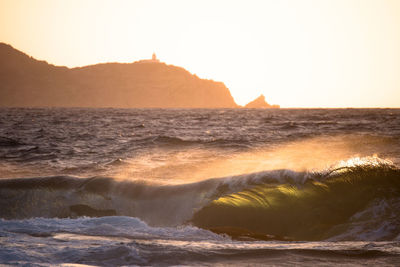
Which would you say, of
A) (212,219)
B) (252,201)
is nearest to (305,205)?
(252,201)

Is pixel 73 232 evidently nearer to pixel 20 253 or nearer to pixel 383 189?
pixel 20 253

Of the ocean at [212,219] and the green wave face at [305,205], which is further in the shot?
the green wave face at [305,205]

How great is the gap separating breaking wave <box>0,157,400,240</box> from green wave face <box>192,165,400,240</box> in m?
0.01

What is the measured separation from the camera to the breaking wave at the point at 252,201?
559 cm

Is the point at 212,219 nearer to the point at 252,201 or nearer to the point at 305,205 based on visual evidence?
the point at 252,201

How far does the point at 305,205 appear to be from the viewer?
6.15 meters

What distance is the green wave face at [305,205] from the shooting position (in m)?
5.61

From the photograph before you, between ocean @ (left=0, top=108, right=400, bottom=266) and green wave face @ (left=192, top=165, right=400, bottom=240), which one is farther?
green wave face @ (left=192, top=165, right=400, bottom=240)

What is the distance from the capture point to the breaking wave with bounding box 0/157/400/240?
5.59 metres

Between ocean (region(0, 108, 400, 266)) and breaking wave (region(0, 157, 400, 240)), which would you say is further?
breaking wave (region(0, 157, 400, 240))

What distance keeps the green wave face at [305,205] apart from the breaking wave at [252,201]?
0.05ft

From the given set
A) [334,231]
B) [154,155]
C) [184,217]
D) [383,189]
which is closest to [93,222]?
[184,217]

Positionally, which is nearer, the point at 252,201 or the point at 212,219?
the point at 212,219

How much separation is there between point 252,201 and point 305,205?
35.4 inches
